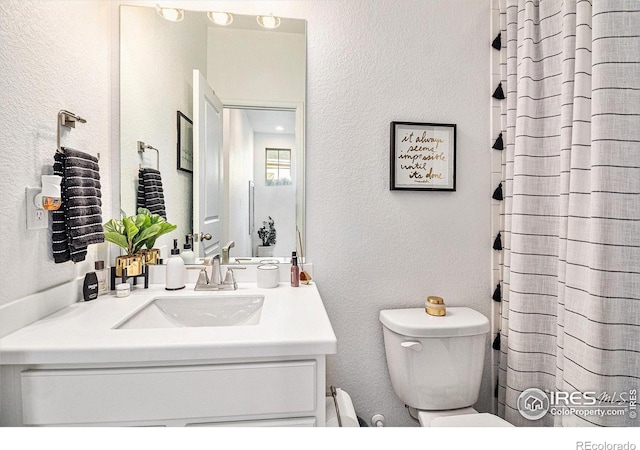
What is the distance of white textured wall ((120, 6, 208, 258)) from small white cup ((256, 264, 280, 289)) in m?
0.38

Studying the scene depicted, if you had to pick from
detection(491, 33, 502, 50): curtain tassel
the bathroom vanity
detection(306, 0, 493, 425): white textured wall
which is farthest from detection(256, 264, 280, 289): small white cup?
detection(491, 33, 502, 50): curtain tassel

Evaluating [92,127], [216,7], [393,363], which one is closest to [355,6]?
[216,7]

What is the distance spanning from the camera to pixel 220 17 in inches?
54.4

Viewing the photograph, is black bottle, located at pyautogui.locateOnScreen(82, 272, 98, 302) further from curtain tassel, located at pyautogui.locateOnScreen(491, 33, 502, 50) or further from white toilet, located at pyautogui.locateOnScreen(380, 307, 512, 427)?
curtain tassel, located at pyautogui.locateOnScreen(491, 33, 502, 50)

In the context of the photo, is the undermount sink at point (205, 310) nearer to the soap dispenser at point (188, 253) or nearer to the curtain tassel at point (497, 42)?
the soap dispenser at point (188, 253)

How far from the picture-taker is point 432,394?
50.4 inches

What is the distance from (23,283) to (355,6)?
1590 mm

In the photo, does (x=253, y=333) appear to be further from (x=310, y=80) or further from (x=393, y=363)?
(x=310, y=80)

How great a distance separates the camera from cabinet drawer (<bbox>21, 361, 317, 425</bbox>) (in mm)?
755

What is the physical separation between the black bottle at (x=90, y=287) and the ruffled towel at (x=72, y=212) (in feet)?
0.39

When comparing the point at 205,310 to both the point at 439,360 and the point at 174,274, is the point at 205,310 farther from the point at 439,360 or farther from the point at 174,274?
the point at 439,360

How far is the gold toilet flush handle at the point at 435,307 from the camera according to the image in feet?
4.47

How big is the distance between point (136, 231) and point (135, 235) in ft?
0.07
